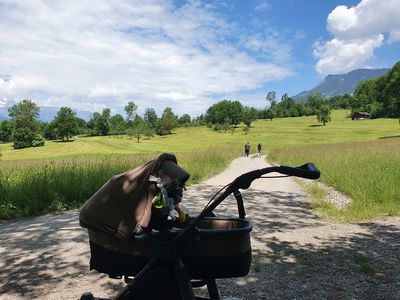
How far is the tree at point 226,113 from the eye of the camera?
117750 mm

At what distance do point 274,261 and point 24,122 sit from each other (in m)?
96.4

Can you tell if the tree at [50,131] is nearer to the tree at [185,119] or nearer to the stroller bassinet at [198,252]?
the tree at [185,119]

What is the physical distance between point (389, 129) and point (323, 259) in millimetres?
79090

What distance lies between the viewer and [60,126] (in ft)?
289

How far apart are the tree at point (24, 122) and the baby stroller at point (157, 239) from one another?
86.1 metres

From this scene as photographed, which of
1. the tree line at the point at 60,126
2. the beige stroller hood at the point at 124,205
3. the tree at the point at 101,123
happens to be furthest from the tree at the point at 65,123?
the beige stroller hood at the point at 124,205

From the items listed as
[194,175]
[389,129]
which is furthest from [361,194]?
[389,129]

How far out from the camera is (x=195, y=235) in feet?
8.22

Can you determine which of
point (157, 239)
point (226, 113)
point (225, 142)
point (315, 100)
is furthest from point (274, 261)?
point (315, 100)

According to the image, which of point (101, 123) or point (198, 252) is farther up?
point (101, 123)

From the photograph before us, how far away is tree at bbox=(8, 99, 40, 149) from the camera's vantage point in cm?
8181

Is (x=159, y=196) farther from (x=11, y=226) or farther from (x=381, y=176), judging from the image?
(x=381, y=176)

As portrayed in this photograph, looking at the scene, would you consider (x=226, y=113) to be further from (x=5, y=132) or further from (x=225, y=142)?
(x=5, y=132)

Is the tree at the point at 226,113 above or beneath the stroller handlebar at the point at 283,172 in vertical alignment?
above
